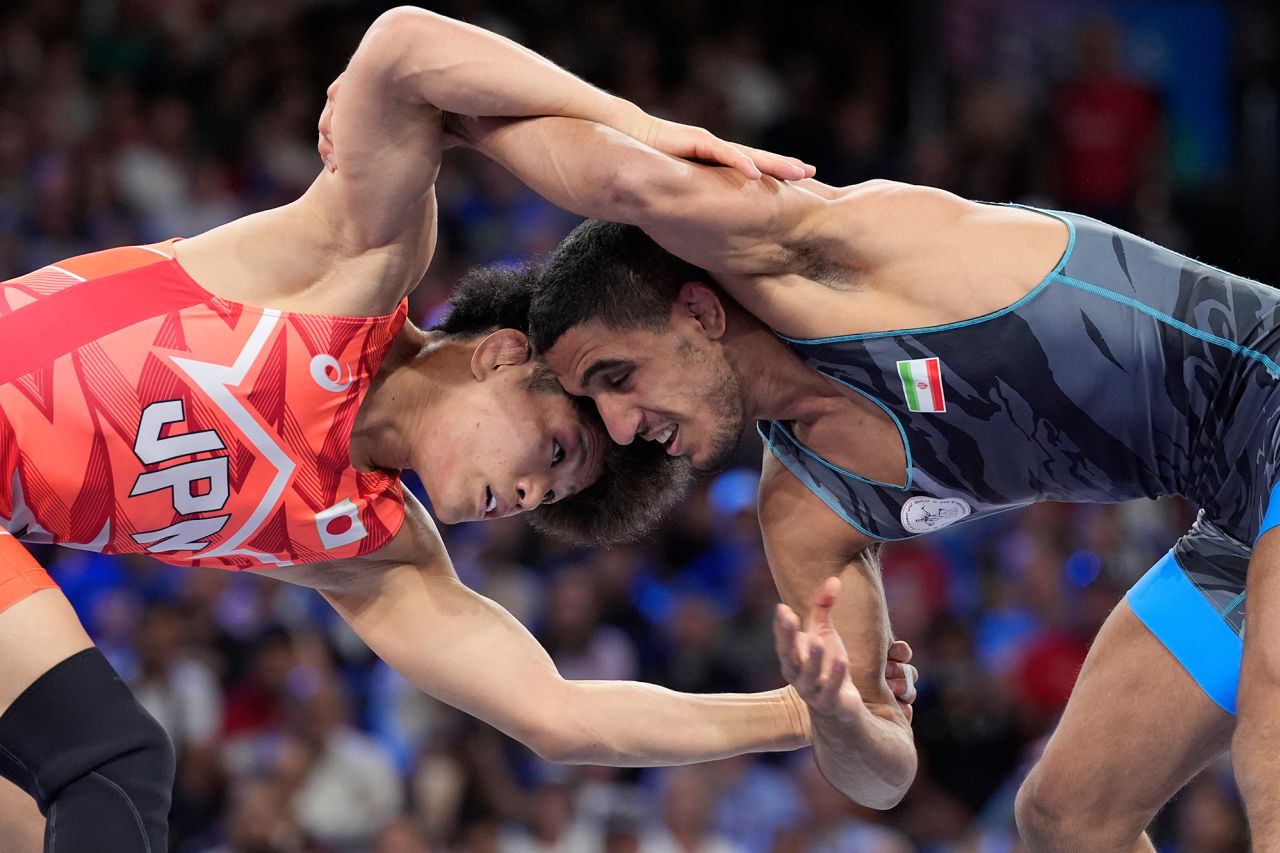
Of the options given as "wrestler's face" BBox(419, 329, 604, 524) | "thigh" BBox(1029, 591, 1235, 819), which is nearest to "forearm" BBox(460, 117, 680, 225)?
"wrestler's face" BBox(419, 329, 604, 524)

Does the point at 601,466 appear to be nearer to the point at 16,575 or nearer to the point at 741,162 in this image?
the point at 741,162

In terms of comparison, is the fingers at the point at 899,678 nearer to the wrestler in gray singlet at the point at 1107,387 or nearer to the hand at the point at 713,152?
the wrestler in gray singlet at the point at 1107,387

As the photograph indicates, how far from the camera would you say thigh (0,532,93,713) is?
9.86 feet

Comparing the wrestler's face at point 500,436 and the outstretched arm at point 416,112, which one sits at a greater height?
the outstretched arm at point 416,112

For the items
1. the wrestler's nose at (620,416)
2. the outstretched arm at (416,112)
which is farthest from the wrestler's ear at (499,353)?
the outstretched arm at (416,112)

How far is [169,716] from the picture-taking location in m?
6.99

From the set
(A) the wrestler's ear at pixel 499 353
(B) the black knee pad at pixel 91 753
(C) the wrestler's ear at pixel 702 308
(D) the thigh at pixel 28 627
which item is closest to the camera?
(B) the black knee pad at pixel 91 753

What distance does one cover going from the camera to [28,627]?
3037 millimetres

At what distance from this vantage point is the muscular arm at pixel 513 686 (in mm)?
3828

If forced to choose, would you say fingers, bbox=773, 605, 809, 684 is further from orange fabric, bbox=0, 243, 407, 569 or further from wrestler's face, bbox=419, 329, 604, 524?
orange fabric, bbox=0, 243, 407, 569

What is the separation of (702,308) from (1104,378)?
0.90 m

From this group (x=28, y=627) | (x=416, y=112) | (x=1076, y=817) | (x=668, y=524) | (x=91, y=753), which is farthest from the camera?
(x=668, y=524)

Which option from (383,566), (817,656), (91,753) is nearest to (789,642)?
(817,656)

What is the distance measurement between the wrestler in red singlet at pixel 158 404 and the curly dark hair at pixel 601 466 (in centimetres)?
40
